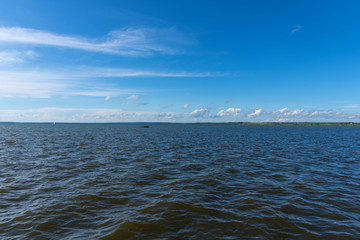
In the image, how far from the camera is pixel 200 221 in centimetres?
1058

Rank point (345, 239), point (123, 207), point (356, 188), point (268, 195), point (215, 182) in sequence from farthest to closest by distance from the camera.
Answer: point (215, 182)
point (356, 188)
point (268, 195)
point (123, 207)
point (345, 239)

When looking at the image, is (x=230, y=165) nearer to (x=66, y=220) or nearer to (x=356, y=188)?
(x=356, y=188)

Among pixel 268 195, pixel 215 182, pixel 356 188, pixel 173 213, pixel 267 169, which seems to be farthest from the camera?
pixel 267 169

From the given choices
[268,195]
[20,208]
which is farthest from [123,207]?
[268,195]

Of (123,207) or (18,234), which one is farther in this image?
(123,207)

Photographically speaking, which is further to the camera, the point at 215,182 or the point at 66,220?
the point at 215,182

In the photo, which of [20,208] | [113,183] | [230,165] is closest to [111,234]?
[20,208]

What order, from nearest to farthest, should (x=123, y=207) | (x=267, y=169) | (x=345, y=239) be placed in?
(x=345, y=239)
(x=123, y=207)
(x=267, y=169)

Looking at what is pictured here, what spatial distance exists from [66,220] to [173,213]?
18.2 feet

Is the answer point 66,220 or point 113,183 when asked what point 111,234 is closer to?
point 66,220

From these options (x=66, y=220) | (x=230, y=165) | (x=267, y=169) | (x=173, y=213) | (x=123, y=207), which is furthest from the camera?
(x=230, y=165)

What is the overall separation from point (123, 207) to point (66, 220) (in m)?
3.00

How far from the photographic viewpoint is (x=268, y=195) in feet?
47.2

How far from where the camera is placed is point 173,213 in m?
11.5
